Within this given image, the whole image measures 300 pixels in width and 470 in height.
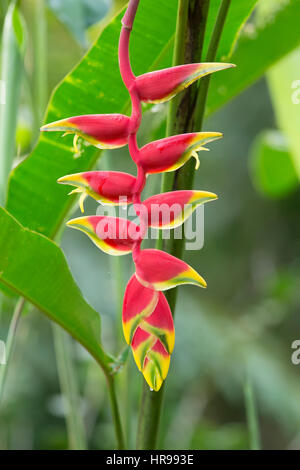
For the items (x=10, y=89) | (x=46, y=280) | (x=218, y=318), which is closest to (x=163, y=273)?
(x=46, y=280)

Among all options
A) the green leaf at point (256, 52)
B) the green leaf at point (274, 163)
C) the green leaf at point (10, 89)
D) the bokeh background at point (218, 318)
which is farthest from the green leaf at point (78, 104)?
the green leaf at point (274, 163)

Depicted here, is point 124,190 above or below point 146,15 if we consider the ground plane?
below

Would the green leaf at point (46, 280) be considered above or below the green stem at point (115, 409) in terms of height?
above

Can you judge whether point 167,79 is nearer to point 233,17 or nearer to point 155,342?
point 155,342

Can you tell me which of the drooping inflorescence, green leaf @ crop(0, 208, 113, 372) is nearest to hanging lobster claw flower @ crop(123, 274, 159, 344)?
the drooping inflorescence

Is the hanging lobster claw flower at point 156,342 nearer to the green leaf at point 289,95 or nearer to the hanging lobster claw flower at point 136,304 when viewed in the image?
the hanging lobster claw flower at point 136,304

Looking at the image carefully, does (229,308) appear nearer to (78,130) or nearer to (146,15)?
(146,15)

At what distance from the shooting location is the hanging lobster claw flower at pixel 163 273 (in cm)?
23

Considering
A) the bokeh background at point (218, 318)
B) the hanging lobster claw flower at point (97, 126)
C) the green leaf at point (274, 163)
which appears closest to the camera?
the hanging lobster claw flower at point (97, 126)

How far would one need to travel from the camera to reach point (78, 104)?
1.31 ft

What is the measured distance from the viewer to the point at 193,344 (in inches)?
64.2

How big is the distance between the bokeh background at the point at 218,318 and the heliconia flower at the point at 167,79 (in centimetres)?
44
